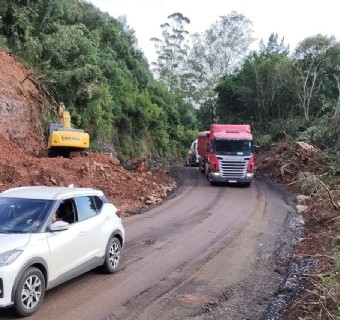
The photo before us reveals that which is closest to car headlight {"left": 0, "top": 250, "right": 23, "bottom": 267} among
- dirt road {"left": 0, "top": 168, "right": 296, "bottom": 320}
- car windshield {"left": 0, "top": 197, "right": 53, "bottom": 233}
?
car windshield {"left": 0, "top": 197, "right": 53, "bottom": 233}

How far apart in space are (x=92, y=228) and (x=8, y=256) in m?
2.14

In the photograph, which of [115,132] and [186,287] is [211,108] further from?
[186,287]

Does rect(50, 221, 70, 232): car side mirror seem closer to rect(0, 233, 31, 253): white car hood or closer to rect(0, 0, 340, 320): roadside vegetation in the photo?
rect(0, 233, 31, 253): white car hood

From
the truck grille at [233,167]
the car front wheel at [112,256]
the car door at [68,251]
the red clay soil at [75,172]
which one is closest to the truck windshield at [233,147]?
the truck grille at [233,167]

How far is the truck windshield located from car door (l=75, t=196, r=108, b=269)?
1727cm

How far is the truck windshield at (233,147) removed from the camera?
25.5 metres

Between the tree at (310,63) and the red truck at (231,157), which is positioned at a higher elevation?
the tree at (310,63)

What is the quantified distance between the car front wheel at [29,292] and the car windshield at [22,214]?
2.37ft

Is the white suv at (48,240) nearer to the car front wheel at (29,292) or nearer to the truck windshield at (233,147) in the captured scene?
the car front wheel at (29,292)

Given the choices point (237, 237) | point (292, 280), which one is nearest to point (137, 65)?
point (237, 237)

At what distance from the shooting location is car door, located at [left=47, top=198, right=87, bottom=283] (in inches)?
286

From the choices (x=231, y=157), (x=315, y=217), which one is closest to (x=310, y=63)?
(x=231, y=157)

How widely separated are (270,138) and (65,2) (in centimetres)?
2263

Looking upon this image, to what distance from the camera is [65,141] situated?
19.6m
